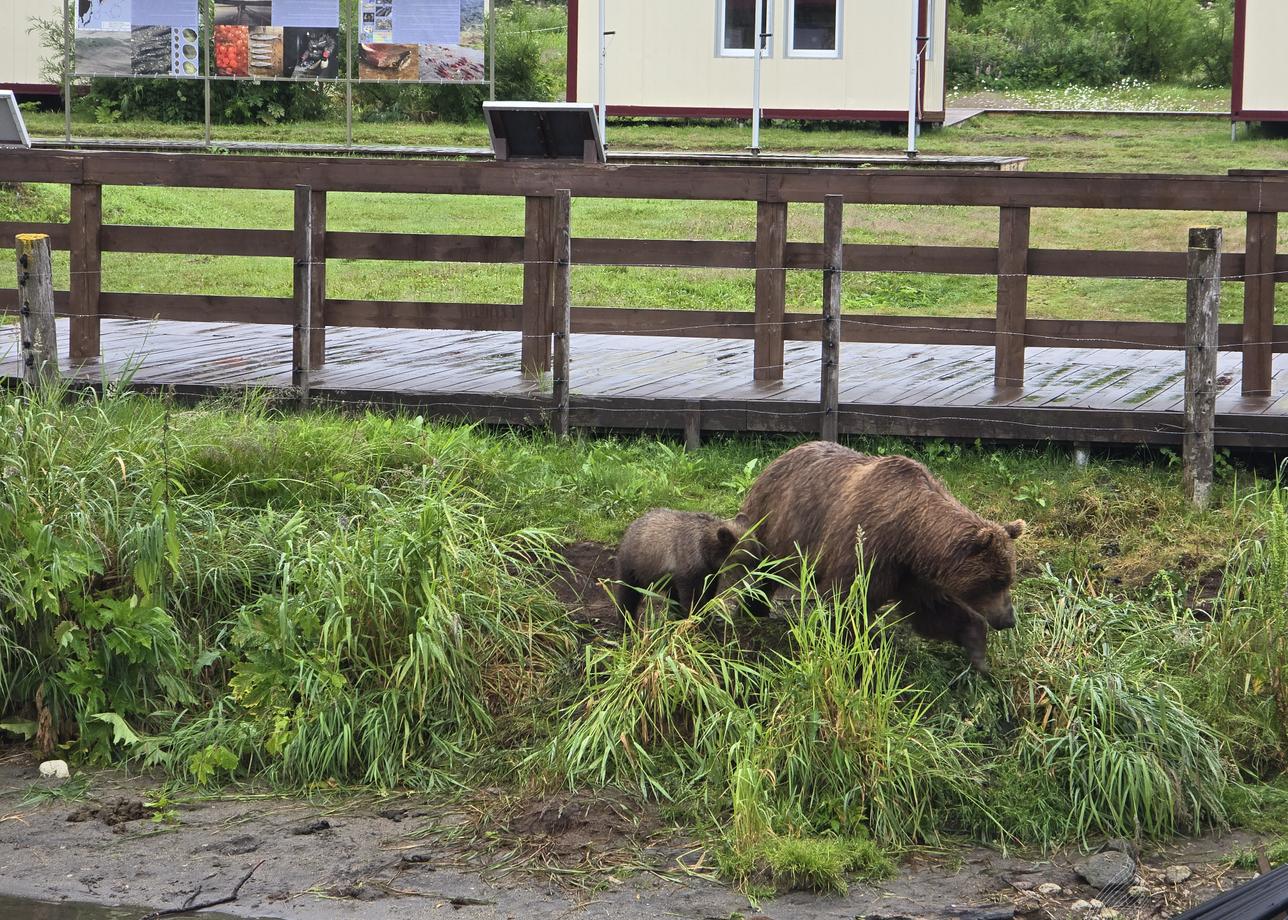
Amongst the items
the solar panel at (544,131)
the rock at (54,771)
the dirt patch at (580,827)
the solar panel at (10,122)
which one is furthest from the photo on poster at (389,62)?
the dirt patch at (580,827)

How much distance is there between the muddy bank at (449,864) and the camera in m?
5.63

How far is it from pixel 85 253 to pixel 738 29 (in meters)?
16.4

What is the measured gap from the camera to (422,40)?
783 inches

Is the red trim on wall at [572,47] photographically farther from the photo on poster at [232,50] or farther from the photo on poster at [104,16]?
the photo on poster at [104,16]

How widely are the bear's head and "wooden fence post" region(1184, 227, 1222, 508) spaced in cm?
285

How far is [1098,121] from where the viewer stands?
1128 inches

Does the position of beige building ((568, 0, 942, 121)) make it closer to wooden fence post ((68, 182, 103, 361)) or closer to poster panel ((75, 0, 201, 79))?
poster panel ((75, 0, 201, 79))

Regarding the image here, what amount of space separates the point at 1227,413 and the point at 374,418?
15.7 ft

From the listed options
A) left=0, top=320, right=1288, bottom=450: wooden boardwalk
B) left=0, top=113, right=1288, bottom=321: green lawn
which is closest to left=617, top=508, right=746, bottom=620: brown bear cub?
left=0, top=320, right=1288, bottom=450: wooden boardwalk

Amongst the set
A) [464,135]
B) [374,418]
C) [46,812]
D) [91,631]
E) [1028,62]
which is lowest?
[46,812]

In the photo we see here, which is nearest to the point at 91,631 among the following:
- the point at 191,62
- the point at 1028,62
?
the point at 191,62

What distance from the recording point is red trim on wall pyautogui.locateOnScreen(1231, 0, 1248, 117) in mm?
23406

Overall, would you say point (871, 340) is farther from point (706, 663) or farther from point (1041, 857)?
point (1041, 857)

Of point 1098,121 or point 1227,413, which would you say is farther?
point 1098,121
